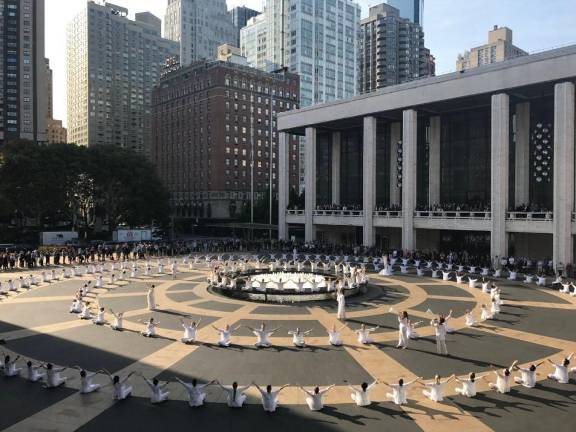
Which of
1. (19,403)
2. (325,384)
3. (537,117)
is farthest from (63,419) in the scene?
(537,117)

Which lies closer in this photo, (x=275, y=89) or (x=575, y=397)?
(x=575, y=397)

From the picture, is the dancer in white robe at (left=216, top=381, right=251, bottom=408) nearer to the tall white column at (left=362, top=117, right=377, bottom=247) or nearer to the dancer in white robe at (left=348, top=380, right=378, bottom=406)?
the dancer in white robe at (left=348, top=380, right=378, bottom=406)

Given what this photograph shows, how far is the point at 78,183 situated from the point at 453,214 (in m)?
59.7

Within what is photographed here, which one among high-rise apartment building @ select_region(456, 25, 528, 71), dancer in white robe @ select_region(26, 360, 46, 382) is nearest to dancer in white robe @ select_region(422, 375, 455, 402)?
dancer in white robe @ select_region(26, 360, 46, 382)

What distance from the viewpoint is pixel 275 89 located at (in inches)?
5340

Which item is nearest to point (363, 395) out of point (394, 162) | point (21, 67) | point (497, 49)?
point (394, 162)

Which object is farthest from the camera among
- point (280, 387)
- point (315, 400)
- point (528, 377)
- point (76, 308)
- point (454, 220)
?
point (454, 220)

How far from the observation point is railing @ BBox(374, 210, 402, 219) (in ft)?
199

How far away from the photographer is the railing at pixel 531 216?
4641 cm

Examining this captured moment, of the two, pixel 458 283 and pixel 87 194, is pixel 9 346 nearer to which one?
pixel 458 283

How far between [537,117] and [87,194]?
68.2 meters

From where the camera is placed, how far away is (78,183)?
80375 mm

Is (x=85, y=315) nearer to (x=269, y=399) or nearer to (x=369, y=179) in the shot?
(x=269, y=399)

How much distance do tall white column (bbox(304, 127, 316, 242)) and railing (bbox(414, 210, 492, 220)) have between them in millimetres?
17834
